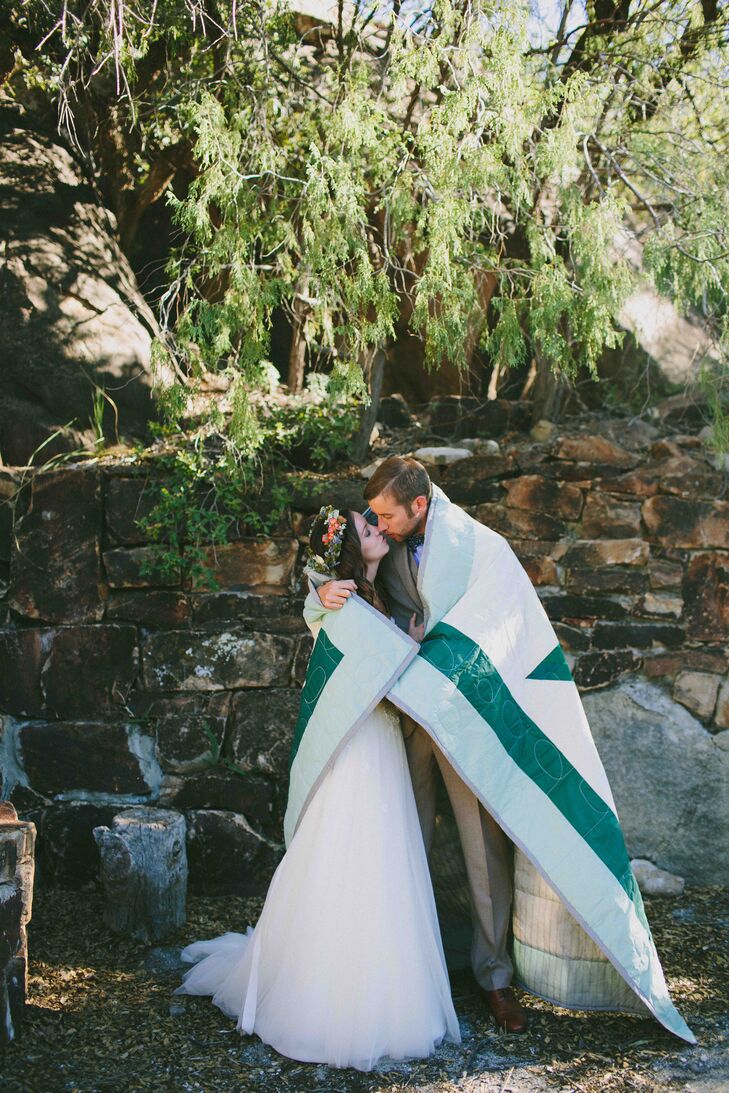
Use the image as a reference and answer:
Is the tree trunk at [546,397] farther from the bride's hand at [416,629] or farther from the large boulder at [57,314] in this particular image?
the bride's hand at [416,629]

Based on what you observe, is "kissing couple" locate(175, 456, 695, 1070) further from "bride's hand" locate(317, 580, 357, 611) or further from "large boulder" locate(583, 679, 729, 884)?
"large boulder" locate(583, 679, 729, 884)

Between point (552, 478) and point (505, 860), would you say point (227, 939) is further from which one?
point (552, 478)

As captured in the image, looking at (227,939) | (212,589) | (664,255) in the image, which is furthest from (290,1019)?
(664,255)

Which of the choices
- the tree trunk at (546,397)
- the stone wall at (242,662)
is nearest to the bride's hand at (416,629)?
the stone wall at (242,662)

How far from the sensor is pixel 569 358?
4.18m

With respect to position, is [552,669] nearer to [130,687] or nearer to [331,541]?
[331,541]

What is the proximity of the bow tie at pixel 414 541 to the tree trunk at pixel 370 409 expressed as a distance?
145 cm

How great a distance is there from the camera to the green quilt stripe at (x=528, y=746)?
298 centimetres

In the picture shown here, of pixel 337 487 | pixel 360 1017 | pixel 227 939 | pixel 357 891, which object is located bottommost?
pixel 227 939

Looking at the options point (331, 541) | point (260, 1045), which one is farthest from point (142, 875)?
point (331, 541)

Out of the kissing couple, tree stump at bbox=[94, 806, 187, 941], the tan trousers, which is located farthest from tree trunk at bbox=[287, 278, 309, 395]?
the tan trousers

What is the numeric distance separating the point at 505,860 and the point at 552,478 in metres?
1.87

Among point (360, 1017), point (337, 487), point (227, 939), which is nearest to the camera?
point (360, 1017)

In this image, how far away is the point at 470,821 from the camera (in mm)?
3084
